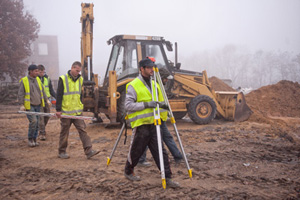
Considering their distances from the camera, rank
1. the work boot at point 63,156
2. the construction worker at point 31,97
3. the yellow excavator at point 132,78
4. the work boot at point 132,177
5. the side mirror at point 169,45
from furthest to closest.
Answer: the side mirror at point 169,45, the yellow excavator at point 132,78, the construction worker at point 31,97, the work boot at point 63,156, the work boot at point 132,177

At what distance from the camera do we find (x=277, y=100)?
11812 mm

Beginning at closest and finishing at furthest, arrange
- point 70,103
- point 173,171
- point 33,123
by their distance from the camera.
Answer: point 173,171
point 70,103
point 33,123

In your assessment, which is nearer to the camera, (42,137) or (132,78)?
(42,137)

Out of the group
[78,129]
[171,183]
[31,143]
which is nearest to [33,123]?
[31,143]

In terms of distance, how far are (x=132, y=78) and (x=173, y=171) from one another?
4.19 meters

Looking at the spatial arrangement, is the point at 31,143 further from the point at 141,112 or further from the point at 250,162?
the point at 250,162

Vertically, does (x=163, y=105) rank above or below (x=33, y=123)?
above

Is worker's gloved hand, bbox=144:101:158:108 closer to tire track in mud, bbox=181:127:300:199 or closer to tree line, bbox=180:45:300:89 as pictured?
tire track in mud, bbox=181:127:300:199

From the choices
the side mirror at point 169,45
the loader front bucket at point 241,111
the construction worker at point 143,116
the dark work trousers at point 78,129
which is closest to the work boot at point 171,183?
the construction worker at point 143,116

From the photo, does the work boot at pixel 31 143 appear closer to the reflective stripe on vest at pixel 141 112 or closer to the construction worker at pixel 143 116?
the construction worker at pixel 143 116

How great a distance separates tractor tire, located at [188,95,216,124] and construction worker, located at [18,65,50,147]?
471 centimetres

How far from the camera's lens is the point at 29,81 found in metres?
5.73

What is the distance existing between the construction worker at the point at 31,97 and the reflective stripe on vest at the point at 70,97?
1379 millimetres

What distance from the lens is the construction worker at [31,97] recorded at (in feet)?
18.3
